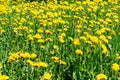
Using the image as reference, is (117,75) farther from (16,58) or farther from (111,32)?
(111,32)

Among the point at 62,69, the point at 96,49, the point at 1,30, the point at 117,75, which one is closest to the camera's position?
the point at 117,75

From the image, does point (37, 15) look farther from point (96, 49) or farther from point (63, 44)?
point (96, 49)

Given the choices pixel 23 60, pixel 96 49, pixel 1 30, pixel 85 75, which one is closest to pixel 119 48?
pixel 96 49

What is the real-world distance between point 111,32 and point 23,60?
5.22 ft

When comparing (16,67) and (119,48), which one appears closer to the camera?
(16,67)

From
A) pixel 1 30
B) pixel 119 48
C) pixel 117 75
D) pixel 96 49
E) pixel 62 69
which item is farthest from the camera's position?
pixel 1 30

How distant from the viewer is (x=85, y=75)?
3.26 metres

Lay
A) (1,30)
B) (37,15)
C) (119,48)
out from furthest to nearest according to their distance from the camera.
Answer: (37,15)
(1,30)
(119,48)

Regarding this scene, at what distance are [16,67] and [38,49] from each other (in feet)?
2.16

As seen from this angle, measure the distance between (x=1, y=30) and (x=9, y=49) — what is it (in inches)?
21.5

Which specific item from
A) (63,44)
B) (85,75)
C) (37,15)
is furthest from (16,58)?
(37,15)

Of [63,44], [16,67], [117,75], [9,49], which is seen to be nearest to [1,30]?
[9,49]

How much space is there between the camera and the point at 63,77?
11.0 feet

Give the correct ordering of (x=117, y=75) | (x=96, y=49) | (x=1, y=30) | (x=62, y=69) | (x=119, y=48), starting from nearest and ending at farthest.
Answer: (x=117, y=75)
(x=62, y=69)
(x=96, y=49)
(x=119, y=48)
(x=1, y=30)
